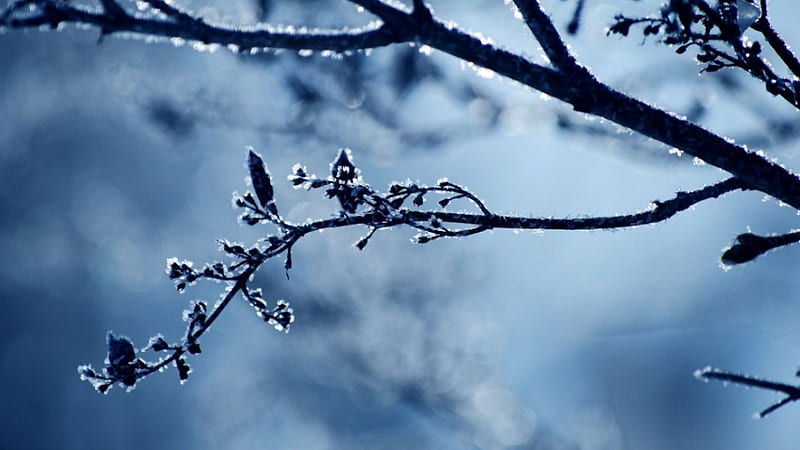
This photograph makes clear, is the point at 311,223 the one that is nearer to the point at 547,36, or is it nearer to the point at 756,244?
the point at 547,36

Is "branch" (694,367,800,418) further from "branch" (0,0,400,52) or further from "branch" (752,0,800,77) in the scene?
"branch" (0,0,400,52)

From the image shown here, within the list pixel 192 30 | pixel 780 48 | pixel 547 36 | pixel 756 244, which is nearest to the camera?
pixel 192 30

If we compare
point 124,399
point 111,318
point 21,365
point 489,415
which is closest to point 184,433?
point 124,399

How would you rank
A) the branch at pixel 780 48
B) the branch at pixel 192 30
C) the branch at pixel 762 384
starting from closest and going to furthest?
the branch at pixel 192 30 < the branch at pixel 762 384 < the branch at pixel 780 48

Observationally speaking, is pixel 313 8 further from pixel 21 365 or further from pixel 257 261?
pixel 21 365

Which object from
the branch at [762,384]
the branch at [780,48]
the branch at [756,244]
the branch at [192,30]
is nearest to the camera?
the branch at [192,30]

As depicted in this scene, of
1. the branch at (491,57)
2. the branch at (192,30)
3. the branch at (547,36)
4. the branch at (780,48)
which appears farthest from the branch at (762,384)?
the branch at (192,30)

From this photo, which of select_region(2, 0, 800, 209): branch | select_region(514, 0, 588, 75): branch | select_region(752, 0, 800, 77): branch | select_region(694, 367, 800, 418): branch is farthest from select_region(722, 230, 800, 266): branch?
select_region(514, 0, 588, 75): branch

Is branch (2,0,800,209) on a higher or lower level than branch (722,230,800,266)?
higher

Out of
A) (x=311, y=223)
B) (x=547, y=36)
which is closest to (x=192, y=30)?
(x=311, y=223)

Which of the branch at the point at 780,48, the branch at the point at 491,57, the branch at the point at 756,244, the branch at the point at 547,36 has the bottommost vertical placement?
the branch at the point at 756,244

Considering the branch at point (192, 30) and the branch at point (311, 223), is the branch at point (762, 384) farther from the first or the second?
the branch at point (192, 30)
